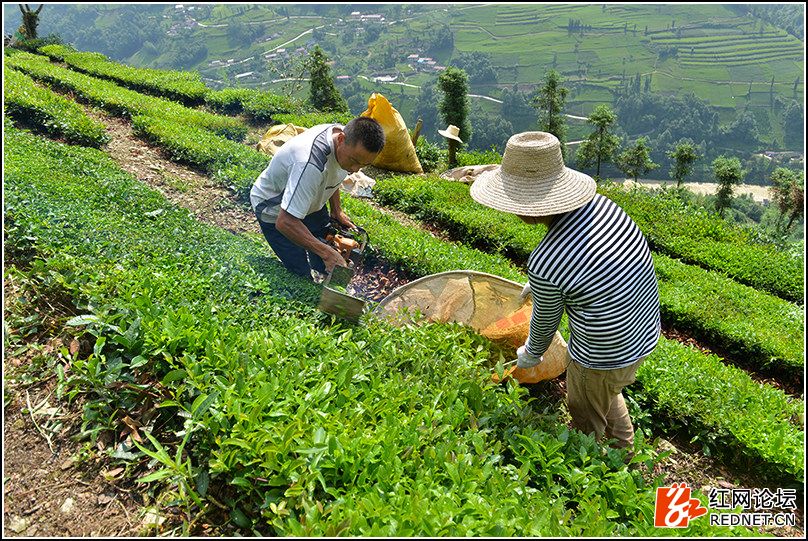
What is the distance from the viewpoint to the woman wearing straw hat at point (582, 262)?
237 cm

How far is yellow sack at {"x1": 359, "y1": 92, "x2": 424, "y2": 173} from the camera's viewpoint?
872 centimetres

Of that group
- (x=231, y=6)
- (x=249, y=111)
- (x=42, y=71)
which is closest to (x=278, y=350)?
(x=249, y=111)

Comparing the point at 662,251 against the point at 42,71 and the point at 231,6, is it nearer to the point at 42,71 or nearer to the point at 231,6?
the point at 42,71

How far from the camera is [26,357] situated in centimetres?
281

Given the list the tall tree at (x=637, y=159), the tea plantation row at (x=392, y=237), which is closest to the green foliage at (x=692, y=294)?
the tea plantation row at (x=392, y=237)

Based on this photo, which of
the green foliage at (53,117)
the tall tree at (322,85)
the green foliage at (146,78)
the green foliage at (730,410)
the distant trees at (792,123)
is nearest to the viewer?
the green foliage at (730,410)

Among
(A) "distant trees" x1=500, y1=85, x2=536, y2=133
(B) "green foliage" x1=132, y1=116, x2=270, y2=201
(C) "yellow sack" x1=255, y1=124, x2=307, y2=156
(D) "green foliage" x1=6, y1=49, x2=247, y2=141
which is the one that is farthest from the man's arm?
(A) "distant trees" x1=500, y1=85, x2=536, y2=133

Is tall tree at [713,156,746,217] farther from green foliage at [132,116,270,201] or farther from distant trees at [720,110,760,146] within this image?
distant trees at [720,110,760,146]

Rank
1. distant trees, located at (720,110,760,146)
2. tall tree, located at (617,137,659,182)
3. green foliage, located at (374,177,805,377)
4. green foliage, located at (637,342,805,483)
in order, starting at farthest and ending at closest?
distant trees, located at (720,110,760,146)
tall tree, located at (617,137,659,182)
green foliage, located at (374,177,805,377)
green foliage, located at (637,342,805,483)

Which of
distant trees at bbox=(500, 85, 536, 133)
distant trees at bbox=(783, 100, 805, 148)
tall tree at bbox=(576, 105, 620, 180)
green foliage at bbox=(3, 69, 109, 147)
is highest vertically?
green foliage at bbox=(3, 69, 109, 147)

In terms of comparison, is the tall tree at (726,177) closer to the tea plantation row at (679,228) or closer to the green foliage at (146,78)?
the tea plantation row at (679,228)

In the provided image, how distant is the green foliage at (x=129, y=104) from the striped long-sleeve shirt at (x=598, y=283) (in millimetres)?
8095

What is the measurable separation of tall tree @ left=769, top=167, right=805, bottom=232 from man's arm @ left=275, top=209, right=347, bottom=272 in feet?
47.9

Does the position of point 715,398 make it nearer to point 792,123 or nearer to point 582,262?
point 582,262
